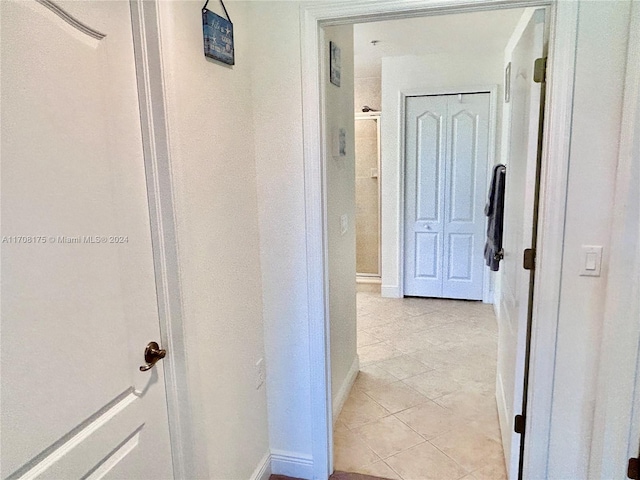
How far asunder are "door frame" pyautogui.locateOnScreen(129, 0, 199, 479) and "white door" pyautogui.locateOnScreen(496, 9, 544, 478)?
1.28 m

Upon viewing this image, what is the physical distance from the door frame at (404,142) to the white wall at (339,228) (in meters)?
1.74

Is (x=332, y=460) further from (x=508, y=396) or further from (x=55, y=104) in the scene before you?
(x=55, y=104)

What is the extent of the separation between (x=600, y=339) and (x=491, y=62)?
10.3 feet

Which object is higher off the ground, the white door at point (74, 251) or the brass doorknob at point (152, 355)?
the white door at point (74, 251)

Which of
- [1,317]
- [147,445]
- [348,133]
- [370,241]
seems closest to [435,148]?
[370,241]

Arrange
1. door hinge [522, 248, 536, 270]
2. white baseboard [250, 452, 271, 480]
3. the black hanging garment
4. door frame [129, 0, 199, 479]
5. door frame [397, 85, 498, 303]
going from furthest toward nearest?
door frame [397, 85, 498, 303] < the black hanging garment < white baseboard [250, 452, 271, 480] < door hinge [522, 248, 536, 270] < door frame [129, 0, 199, 479]

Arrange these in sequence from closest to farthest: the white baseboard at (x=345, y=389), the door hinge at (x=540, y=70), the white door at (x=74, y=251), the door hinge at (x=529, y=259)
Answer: the white door at (x=74, y=251)
the door hinge at (x=540, y=70)
the door hinge at (x=529, y=259)
the white baseboard at (x=345, y=389)

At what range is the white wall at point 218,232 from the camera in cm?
129

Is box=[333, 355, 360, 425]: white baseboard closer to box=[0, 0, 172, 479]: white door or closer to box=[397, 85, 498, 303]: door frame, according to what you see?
box=[0, 0, 172, 479]: white door

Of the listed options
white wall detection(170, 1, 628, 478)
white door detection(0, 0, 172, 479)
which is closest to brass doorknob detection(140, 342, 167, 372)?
white door detection(0, 0, 172, 479)

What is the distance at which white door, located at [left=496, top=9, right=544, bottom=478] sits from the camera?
163 centimetres

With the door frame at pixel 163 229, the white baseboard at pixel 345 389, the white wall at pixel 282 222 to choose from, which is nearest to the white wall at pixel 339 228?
the white baseboard at pixel 345 389

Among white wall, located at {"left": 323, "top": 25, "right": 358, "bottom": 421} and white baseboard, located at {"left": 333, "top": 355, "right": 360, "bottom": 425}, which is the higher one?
white wall, located at {"left": 323, "top": 25, "right": 358, "bottom": 421}

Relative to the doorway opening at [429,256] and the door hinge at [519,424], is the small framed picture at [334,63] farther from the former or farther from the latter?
the door hinge at [519,424]
